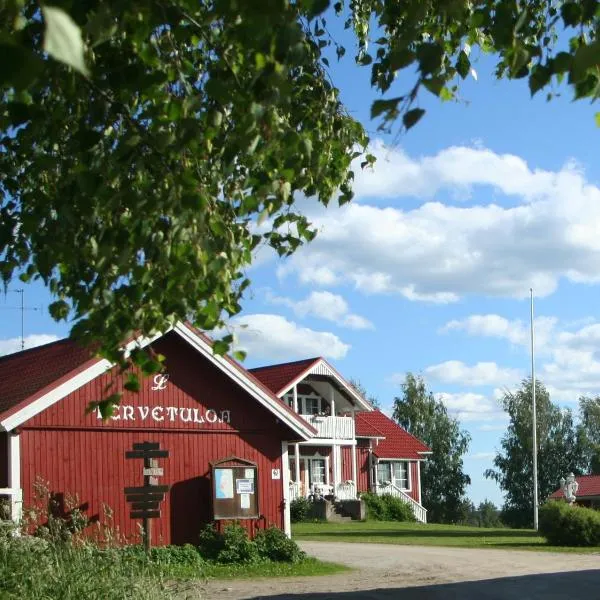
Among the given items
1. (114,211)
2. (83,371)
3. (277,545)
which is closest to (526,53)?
(114,211)

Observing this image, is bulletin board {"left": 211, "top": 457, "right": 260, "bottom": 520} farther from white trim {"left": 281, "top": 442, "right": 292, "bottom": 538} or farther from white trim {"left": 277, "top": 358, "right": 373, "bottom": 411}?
white trim {"left": 277, "top": 358, "right": 373, "bottom": 411}

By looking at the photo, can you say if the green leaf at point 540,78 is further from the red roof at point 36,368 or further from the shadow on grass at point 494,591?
the red roof at point 36,368

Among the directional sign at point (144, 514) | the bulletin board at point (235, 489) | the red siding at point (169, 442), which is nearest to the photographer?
the directional sign at point (144, 514)

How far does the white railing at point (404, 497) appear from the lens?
153 ft

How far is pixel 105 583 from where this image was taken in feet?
32.3

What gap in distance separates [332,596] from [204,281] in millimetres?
10665

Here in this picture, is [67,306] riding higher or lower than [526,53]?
lower

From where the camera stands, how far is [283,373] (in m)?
42.4

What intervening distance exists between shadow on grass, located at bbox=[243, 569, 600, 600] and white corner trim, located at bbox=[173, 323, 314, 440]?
6079 mm

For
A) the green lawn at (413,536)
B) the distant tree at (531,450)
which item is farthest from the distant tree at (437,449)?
the green lawn at (413,536)

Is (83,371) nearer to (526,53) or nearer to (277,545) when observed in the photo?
(277,545)

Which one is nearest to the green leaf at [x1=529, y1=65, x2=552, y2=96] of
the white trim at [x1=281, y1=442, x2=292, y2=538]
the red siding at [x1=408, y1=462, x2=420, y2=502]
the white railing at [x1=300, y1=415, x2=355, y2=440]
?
the white trim at [x1=281, y1=442, x2=292, y2=538]

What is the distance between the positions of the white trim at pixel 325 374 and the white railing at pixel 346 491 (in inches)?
139

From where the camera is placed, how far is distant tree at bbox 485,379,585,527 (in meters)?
70.8
